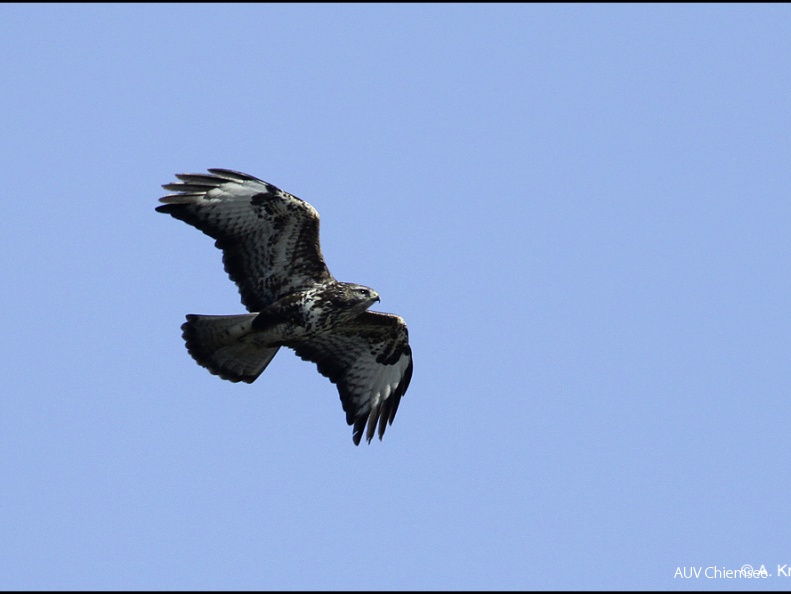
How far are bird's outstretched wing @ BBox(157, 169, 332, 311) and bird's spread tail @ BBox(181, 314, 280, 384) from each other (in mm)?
313

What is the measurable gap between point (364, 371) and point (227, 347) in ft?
5.86

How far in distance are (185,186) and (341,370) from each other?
9.69 feet

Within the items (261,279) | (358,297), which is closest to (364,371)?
(358,297)

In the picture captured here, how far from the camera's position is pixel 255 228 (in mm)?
11594

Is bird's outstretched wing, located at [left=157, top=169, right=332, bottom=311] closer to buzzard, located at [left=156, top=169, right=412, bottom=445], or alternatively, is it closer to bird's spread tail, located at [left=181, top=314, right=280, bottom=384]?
buzzard, located at [left=156, top=169, right=412, bottom=445]

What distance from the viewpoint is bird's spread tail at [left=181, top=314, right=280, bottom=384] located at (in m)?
11.6

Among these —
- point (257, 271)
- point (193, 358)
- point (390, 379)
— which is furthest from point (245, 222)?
point (390, 379)

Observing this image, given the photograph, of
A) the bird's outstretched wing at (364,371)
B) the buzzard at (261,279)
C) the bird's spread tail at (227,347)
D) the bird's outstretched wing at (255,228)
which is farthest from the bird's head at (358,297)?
the bird's outstretched wing at (364,371)

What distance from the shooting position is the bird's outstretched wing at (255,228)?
37.4 ft

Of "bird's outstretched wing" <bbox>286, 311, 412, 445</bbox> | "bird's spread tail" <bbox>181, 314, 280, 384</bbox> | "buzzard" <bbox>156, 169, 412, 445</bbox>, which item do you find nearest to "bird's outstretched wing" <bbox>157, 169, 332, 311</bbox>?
"buzzard" <bbox>156, 169, 412, 445</bbox>

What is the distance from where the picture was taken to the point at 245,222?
11562mm

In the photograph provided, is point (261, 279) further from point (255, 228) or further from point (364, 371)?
point (364, 371)

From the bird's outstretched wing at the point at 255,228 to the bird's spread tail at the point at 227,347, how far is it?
313 mm

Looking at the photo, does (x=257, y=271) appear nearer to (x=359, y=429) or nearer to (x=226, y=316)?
(x=226, y=316)
